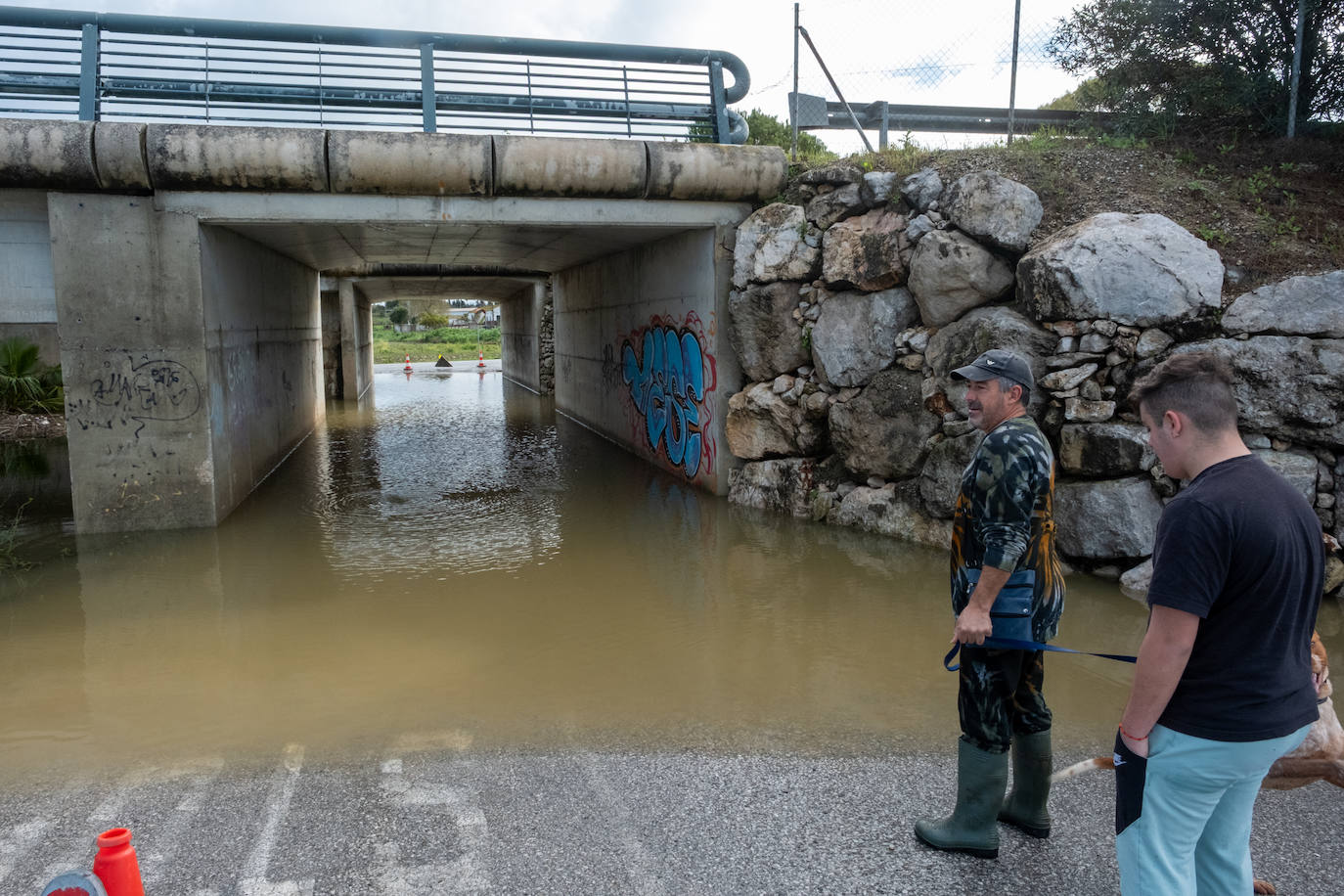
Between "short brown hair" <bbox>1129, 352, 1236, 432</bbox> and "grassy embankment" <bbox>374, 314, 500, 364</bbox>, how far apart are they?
48952 millimetres

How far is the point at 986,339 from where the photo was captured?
8.04 metres

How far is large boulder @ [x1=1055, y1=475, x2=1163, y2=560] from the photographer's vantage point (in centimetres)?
727

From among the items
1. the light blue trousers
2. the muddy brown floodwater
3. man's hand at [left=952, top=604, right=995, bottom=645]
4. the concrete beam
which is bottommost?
the muddy brown floodwater

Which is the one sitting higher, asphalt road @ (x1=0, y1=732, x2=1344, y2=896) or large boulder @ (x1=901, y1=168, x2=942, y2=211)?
large boulder @ (x1=901, y1=168, x2=942, y2=211)

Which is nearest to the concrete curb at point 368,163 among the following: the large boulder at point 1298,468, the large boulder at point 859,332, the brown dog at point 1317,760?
the large boulder at point 859,332

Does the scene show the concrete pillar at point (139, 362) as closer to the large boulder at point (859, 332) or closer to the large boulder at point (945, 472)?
the large boulder at point (859, 332)

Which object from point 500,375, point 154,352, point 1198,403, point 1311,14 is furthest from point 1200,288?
point 500,375

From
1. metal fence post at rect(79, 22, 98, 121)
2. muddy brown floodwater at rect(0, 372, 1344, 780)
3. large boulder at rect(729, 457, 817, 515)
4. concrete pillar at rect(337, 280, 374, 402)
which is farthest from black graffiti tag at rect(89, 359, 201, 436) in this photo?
concrete pillar at rect(337, 280, 374, 402)

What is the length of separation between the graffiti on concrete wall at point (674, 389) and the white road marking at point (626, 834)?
7.02m

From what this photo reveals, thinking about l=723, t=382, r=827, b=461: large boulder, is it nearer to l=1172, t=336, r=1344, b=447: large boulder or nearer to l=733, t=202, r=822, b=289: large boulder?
l=733, t=202, r=822, b=289: large boulder

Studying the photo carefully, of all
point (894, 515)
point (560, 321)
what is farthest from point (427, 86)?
point (560, 321)

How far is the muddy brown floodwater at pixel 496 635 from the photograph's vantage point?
4938mm

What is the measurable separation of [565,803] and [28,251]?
868 centimetres

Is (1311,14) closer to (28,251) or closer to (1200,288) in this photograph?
(1200,288)
